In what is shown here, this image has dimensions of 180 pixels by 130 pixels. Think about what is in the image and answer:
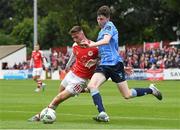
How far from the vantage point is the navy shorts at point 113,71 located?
46.8 feet

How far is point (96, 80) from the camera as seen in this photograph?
14.1 metres

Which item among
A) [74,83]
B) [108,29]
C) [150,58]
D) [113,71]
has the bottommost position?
[150,58]

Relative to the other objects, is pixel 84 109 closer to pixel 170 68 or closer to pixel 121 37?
pixel 170 68

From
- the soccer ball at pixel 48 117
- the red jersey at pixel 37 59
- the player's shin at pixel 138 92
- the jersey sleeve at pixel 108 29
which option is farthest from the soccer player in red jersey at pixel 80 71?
the red jersey at pixel 37 59

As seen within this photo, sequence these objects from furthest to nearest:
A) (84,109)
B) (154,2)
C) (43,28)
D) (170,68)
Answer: (43,28) < (154,2) < (170,68) < (84,109)

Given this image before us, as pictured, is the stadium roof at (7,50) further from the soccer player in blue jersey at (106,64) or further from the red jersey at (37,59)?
the soccer player in blue jersey at (106,64)

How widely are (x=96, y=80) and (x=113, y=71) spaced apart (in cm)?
43

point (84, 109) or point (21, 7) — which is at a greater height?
point (21, 7)

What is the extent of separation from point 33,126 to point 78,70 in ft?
6.47

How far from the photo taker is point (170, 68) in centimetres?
4578

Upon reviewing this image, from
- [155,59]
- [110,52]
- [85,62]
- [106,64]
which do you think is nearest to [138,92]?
[106,64]

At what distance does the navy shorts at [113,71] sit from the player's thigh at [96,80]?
94 mm

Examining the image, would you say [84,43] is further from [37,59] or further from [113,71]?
[37,59]

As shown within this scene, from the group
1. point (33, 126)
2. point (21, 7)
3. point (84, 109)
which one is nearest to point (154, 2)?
point (21, 7)
